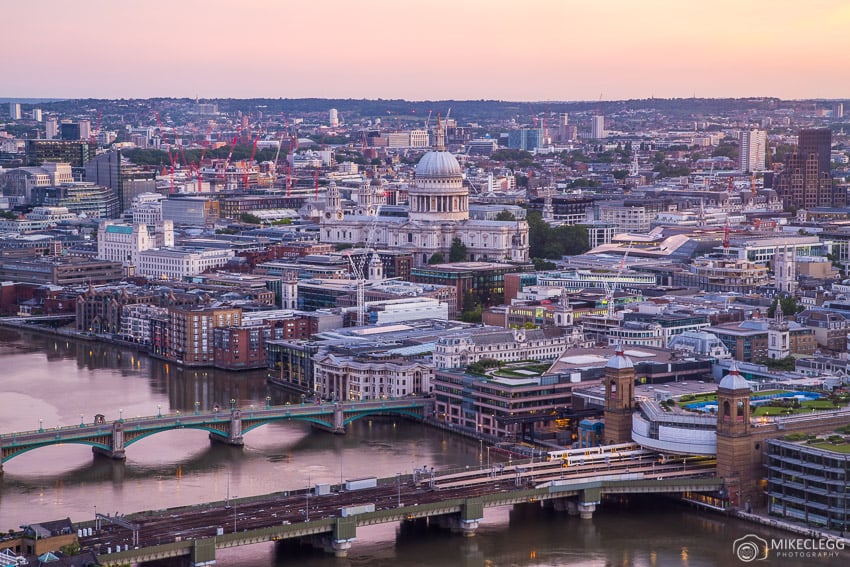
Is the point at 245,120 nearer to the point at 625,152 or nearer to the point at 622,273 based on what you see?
the point at 625,152

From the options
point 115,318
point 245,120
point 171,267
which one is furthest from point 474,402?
point 245,120

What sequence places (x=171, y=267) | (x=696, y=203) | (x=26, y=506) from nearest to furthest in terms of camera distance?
(x=26, y=506)
(x=171, y=267)
(x=696, y=203)

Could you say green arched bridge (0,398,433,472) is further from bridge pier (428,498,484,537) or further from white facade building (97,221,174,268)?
white facade building (97,221,174,268)

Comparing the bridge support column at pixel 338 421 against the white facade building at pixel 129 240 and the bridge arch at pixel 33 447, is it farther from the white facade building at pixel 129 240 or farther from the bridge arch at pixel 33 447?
the white facade building at pixel 129 240

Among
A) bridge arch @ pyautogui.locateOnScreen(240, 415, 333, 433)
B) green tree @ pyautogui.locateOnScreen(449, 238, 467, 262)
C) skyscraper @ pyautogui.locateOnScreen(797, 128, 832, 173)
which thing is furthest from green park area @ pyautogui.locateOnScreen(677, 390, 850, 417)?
skyscraper @ pyautogui.locateOnScreen(797, 128, 832, 173)

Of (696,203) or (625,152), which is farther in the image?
(625,152)

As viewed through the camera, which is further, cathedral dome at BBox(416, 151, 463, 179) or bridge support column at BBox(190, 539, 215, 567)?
cathedral dome at BBox(416, 151, 463, 179)

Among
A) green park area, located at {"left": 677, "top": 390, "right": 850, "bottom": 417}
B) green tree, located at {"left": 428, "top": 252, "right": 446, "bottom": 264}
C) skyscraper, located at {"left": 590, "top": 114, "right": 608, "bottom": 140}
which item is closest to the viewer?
green park area, located at {"left": 677, "top": 390, "right": 850, "bottom": 417}
